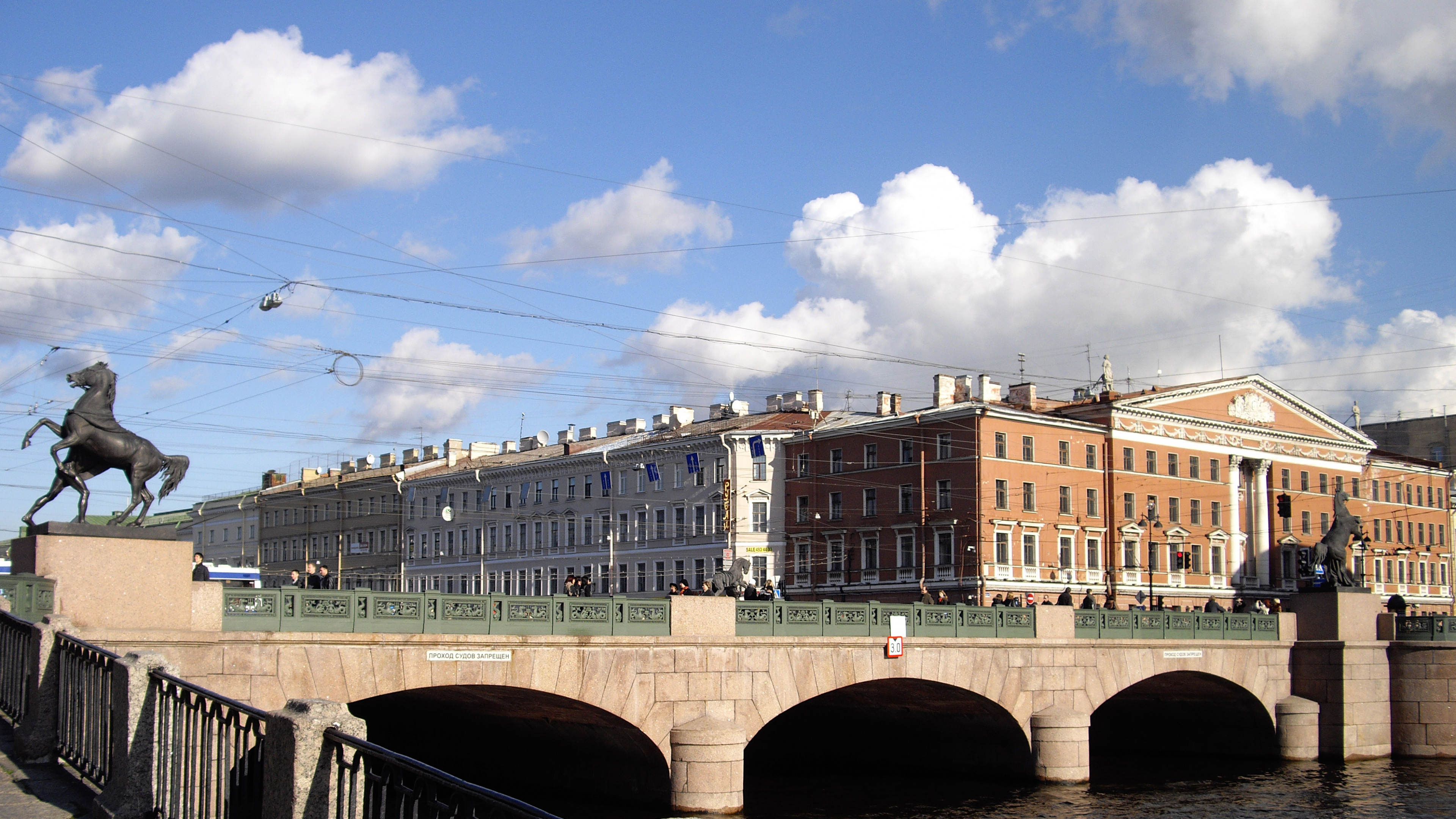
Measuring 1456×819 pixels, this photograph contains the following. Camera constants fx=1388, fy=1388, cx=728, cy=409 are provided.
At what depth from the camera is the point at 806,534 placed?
6950cm

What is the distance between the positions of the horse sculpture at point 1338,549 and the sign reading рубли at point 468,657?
23720 millimetres

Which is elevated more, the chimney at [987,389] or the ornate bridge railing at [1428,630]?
the chimney at [987,389]

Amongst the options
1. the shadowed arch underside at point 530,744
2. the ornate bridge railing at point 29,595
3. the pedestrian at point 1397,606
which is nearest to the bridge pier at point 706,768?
the shadowed arch underside at point 530,744

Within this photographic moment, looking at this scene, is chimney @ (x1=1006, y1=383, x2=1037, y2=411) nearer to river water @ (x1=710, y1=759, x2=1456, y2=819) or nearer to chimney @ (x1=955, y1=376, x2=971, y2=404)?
chimney @ (x1=955, y1=376, x2=971, y2=404)

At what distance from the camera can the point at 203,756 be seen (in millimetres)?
8133

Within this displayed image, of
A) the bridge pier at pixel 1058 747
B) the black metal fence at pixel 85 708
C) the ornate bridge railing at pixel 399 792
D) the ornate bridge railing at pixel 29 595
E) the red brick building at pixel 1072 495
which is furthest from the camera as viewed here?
the red brick building at pixel 1072 495

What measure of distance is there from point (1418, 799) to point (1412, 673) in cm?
836

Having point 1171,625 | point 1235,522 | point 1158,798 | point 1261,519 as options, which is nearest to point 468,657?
point 1158,798

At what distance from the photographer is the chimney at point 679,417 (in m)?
77.3

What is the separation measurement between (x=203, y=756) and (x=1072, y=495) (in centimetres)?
6152

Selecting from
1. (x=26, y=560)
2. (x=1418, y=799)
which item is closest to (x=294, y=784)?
(x=26, y=560)

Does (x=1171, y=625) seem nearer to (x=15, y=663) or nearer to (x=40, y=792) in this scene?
(x=15, y=663)

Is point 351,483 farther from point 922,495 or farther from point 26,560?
point 26,560

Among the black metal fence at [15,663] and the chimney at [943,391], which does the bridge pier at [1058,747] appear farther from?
the chimney at [943,391]
